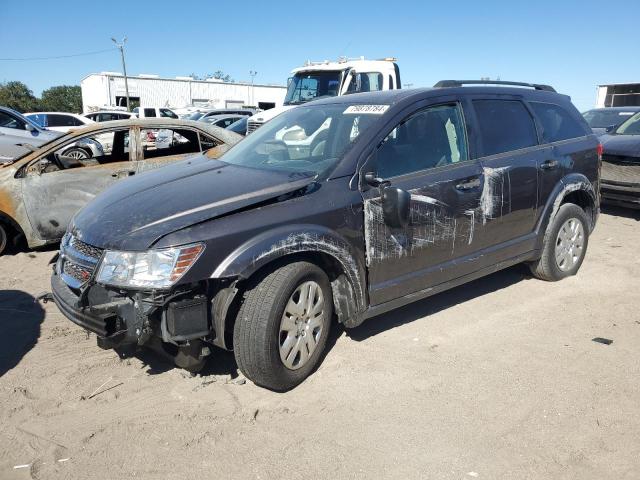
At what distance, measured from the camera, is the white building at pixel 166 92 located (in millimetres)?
42938

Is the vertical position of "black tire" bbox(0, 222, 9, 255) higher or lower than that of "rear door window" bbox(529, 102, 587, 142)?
lower

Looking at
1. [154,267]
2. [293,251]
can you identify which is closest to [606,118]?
[293,251]

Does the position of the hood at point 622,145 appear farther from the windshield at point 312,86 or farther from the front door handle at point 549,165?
the windshield at point 312,86

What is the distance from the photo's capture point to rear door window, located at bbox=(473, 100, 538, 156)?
4398 mm

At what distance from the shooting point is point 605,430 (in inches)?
116

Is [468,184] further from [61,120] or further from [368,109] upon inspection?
[61,120]

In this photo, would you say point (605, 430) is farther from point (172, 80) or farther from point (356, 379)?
point (172, 80)

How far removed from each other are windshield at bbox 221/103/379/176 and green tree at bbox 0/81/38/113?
6020cm

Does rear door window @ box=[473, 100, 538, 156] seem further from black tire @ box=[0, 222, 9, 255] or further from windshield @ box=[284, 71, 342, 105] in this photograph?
windshield @ box=[284, 71, 342, 105]

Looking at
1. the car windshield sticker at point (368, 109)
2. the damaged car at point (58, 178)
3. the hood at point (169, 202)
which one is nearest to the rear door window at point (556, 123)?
the car windshield sticker at point (368, 109)

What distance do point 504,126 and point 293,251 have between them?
245 centimetres

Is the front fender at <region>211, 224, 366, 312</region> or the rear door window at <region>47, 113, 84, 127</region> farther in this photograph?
the rear door window at <region>47, 113, 84, 127</region>

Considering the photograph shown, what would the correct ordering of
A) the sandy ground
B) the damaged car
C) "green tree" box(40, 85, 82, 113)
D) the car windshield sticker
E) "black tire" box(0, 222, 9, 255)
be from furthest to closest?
"green tree" box(40, 85, 82, 113)
"black tire" box(0, 222, 9, 255)
the damaged car
the car windshield sticker
the sandy ground

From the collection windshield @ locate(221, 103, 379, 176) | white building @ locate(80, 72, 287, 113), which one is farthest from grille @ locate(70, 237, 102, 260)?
white building @ locate(80, 72, 287, 113)
